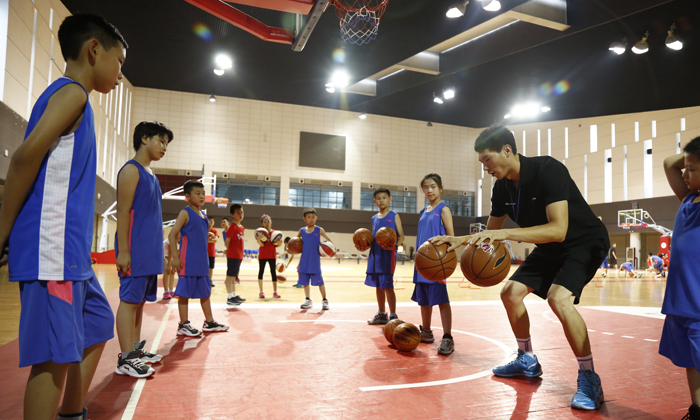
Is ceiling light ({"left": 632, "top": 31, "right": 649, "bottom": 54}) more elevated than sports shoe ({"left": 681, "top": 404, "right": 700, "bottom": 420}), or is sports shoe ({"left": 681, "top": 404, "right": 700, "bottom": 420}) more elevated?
ceiling light ({"left": 632, "top": 31, "right": 649, "bottom": 54})

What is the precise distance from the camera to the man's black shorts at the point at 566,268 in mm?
2680

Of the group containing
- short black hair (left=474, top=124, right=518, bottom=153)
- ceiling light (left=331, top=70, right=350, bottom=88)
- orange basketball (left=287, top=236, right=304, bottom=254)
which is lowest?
orange basketball (left=287, top=236, right=304, bottom=254)

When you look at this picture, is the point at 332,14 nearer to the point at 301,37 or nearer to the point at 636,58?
the point at 301,37

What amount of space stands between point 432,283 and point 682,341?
211cm

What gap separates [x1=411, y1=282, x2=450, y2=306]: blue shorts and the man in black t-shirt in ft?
3.17

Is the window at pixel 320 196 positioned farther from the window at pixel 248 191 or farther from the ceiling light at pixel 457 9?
the ceiling light at pixel 457 9

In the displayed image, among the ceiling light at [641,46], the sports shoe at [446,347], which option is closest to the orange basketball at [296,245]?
the sports shoe at [446,347]

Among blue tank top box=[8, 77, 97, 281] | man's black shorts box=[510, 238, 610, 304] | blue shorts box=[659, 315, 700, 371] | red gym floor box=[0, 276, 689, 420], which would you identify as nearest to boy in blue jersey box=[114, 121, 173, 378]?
red gym floor box=[0, 276, 689, 420]

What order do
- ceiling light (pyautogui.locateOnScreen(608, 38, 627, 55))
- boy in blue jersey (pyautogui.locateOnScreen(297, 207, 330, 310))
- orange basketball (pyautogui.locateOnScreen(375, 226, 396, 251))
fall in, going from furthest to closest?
ceiling light (pyautogui.locateOnScreen(608, 38, 627, 55)), boy in blue jersey (pyautogui.locateOnScreen(297, 207, 330, 310)), orange basketball (pyautogui.locateOnScreen(375, 226, 396, 251))

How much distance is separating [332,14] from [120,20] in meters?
7.78

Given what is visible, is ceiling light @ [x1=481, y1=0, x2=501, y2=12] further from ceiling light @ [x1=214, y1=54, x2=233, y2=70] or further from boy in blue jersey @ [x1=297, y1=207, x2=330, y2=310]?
ceiling light @ [x1=214, y1=54, x2=233, y2=70]

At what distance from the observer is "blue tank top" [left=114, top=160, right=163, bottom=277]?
10.1 ft

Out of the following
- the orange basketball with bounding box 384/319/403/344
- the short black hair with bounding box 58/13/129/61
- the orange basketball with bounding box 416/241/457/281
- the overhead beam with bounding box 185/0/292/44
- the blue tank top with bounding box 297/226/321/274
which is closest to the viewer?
the short black hair with bounding box 58/13/129/61

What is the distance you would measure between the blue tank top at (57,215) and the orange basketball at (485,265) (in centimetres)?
233
